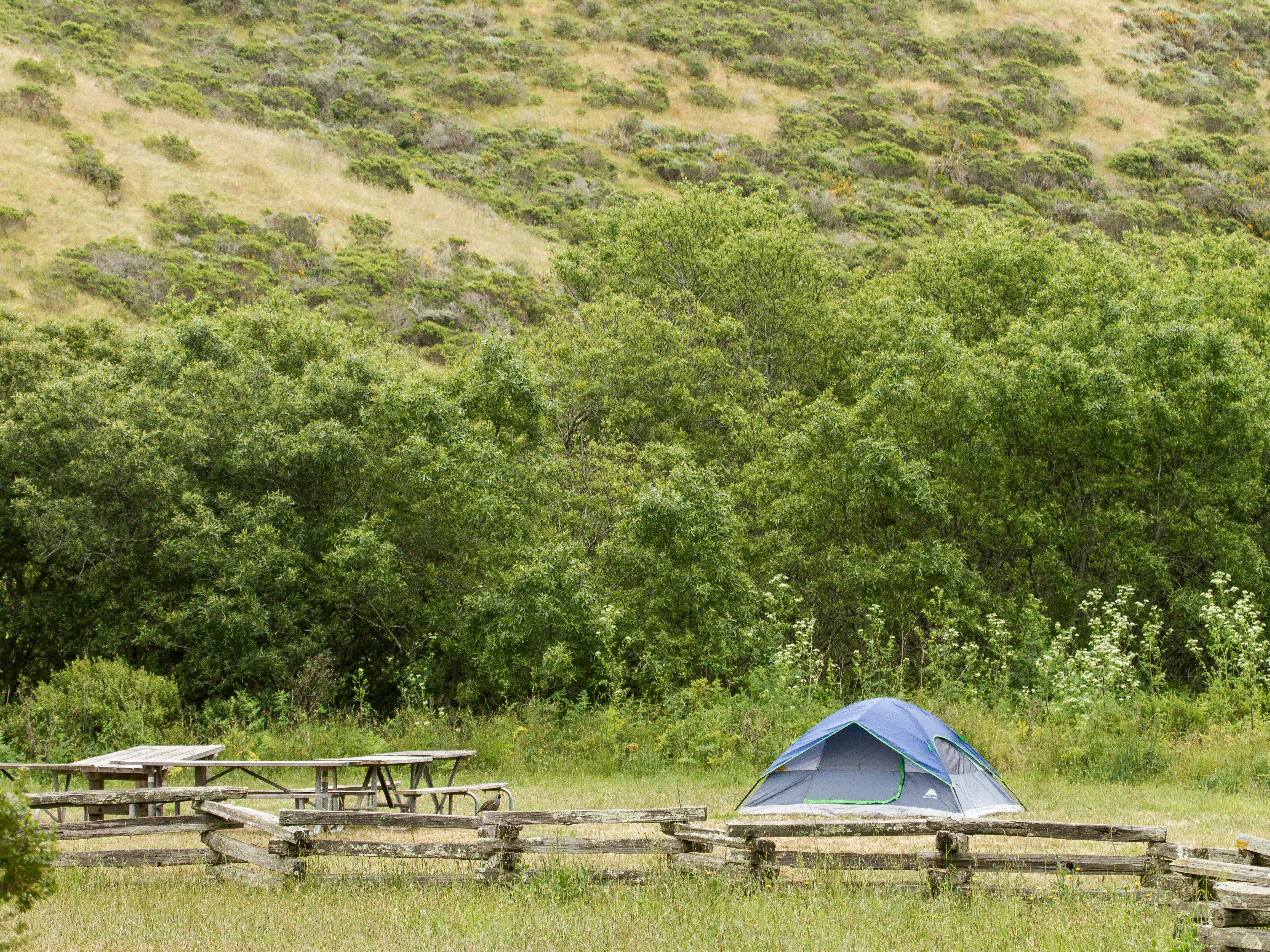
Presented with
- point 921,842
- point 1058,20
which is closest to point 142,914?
point 921,842

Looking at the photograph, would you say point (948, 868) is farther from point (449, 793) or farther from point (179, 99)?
point (179, 99)

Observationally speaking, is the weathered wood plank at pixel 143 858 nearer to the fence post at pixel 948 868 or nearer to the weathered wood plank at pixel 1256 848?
the fence post at pixel 948 868

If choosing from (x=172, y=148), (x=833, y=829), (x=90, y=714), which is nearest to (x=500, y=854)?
(x=833, y=829)

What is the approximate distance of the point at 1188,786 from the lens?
12.6m

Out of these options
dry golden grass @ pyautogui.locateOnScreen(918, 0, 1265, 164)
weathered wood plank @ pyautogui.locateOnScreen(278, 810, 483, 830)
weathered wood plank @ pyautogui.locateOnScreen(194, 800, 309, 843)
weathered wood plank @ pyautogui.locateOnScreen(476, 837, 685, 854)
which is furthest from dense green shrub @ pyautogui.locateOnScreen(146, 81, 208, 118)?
weathered wood plank @ pyautogui.locateOnScreen(476, 837, 685, 854)

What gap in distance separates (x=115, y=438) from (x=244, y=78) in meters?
53.3

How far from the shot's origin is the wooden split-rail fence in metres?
7.71

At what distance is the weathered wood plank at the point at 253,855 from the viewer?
7.95 m

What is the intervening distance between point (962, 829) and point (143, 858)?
663 centimetres

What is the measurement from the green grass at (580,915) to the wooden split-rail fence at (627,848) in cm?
13

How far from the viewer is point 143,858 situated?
28.7ft

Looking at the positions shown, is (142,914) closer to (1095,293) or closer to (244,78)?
(1095,293)

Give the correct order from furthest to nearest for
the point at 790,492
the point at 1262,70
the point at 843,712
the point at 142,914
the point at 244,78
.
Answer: the point at 1262,70, the point at 244,78, the point at 790,492, the point at 843,712, the point at 142,914

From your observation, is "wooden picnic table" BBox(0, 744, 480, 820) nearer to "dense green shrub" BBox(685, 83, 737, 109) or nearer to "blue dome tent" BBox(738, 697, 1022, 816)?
"blue dome tent" BBox(738, 697, 1022, 816)
